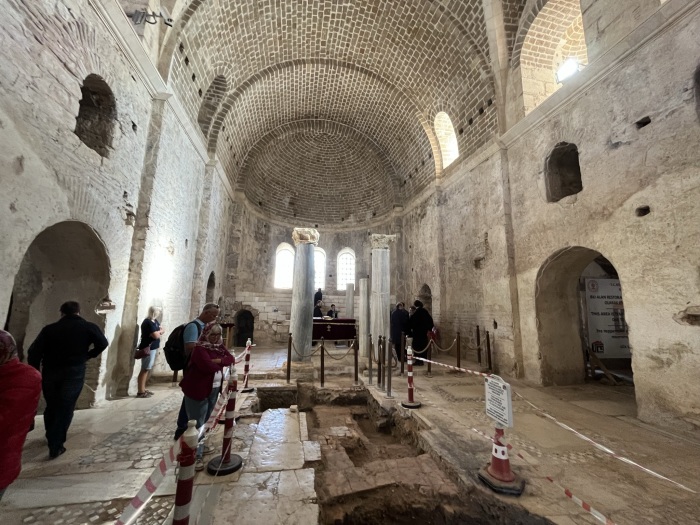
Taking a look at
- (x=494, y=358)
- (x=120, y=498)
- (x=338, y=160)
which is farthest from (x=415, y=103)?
(x=120, y=498)

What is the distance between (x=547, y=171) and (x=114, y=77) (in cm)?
872

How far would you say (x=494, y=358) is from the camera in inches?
335

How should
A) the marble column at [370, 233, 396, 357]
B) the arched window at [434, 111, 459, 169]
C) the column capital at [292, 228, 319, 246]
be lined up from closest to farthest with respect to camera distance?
the column capital at [292, 228, 319, 246], the marble column at [370, 233, 396, 357], the arched window at [434, 111, 459, 169]

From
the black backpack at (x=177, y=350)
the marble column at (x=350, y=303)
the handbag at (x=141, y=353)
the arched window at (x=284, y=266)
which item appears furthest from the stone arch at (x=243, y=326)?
the black backpack at (x=177, y=350)

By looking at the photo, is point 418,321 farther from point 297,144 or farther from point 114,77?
point 297,144

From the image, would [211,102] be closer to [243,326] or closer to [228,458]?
[243,326]

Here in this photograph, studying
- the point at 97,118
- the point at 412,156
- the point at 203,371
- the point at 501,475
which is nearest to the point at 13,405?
the point at 203,371

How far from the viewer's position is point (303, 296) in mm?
8781

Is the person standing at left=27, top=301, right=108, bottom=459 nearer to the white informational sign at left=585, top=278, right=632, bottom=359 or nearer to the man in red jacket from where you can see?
the man in red jacket

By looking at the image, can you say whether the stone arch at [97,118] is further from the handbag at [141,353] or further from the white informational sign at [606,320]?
the white informational sign at [606,320]

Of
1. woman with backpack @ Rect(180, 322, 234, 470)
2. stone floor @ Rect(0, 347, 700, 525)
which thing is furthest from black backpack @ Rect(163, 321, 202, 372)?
stone floor @ Rect(0, 347, 700, 525)

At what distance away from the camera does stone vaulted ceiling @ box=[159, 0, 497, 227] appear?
8523mm

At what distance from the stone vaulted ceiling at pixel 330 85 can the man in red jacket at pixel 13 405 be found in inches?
268

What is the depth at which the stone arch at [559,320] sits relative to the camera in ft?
23.4
